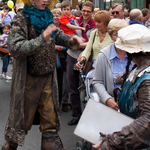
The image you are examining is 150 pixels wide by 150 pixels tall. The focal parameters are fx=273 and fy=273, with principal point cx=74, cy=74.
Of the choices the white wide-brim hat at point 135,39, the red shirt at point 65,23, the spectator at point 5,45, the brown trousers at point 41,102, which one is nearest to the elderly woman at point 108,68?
the brown trousers at point 41,102

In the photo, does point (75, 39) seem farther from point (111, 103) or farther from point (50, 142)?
point (50, 142)

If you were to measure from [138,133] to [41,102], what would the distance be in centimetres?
173

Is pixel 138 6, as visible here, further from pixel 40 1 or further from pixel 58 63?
pixel 40 1

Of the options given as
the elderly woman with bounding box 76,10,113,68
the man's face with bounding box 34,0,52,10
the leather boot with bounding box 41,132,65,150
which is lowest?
the leather boot with bounding box 41,132,65,150

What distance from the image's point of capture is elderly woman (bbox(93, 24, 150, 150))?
1.60 meters

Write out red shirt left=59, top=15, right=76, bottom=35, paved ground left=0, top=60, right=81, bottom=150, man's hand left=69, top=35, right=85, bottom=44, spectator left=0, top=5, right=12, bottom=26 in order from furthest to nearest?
spectator left=0, top=5, right=12, bottom=26
red shirt left=59, top=15, right=76, bottom=35
paved ground left=0, top=60, right=81, bottom=150
man's hand left=69, top=35, right=85, bottom=44

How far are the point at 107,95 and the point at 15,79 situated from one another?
1.04 m

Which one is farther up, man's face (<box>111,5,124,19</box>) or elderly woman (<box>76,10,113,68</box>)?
man's face (<box>111,5,124,19</box>)

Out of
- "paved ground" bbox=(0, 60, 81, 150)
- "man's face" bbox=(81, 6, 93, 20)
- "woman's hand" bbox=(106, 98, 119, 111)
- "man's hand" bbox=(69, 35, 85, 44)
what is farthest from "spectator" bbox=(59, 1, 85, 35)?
"woman's hand" bbox=(106, 98, 119, 111)

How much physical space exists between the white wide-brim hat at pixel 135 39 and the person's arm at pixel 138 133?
24cm

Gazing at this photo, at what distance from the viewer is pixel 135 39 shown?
1807 mm

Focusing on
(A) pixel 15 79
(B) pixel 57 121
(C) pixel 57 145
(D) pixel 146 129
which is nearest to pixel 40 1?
(A) pixel 15 79

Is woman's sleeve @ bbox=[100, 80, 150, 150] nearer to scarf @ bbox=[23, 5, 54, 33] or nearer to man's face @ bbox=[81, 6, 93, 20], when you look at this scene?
scarf @ bbox=[23, 5, 54, 33]

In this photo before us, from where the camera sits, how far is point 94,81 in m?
3.29
